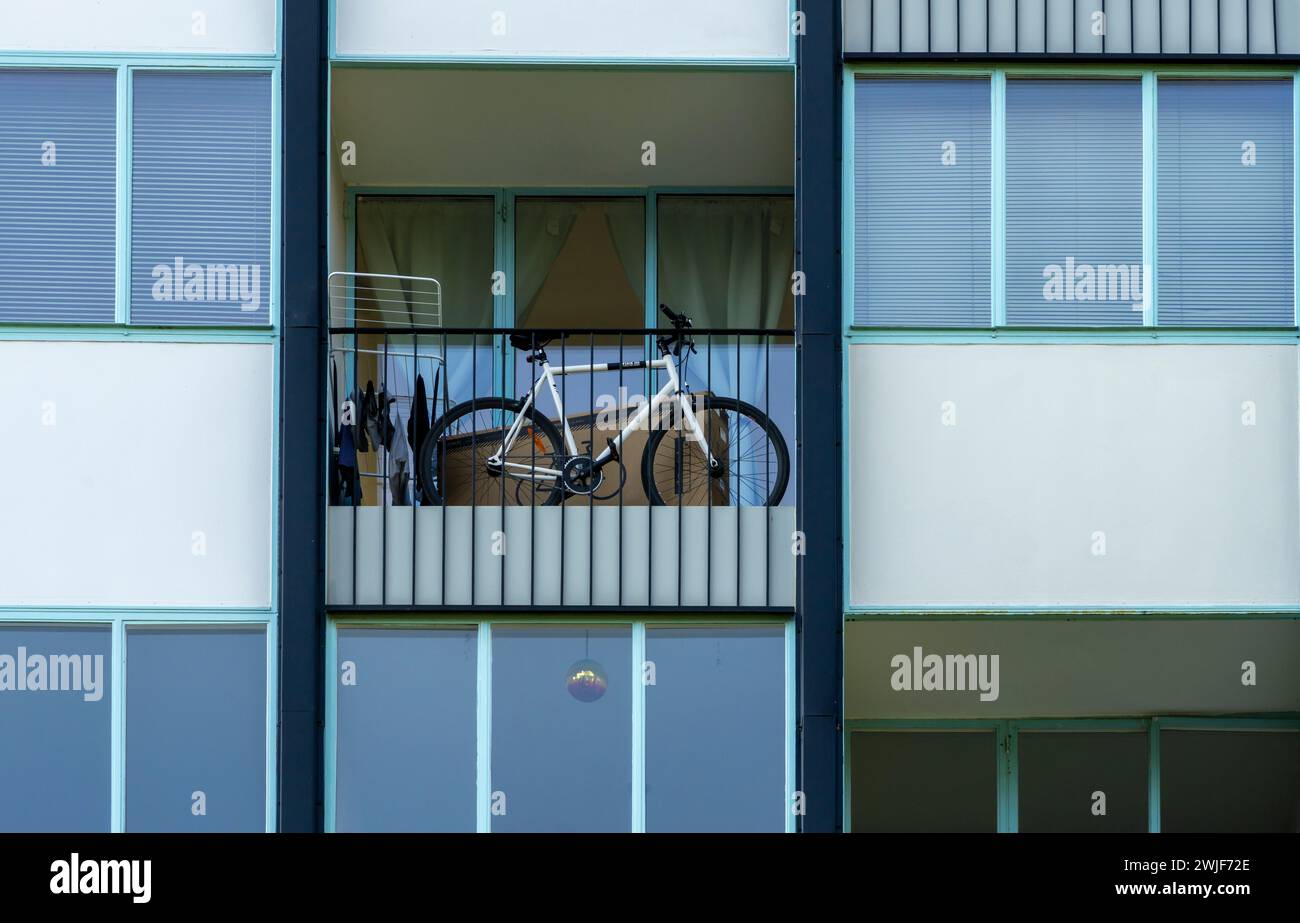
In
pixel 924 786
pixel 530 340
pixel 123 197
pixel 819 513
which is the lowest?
pixel 924 786

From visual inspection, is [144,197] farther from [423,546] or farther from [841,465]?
[841,465]

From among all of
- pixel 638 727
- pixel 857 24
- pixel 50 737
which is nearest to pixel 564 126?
pixel 857 24

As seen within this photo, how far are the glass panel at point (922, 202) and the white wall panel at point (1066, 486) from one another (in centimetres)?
32

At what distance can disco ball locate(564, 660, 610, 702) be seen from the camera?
7.60m

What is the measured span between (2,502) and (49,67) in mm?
2407

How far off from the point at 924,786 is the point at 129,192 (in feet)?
19.1

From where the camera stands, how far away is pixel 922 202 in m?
7.80

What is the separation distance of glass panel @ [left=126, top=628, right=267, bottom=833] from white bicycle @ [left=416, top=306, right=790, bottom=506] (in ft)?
5.01

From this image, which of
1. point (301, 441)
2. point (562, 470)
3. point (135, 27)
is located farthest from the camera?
point (562, 470)

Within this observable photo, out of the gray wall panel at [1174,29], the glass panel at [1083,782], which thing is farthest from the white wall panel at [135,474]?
the gray wall panel at [1174,29]

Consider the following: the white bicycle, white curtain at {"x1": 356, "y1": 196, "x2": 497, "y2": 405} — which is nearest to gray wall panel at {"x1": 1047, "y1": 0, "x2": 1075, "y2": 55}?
the white bicycle

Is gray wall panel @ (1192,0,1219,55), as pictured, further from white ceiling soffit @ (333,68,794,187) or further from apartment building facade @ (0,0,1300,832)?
white ceiling soffit @ (333,68,794,187)

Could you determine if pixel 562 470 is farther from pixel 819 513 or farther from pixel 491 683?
pixel 819 513
